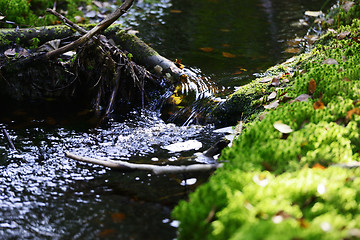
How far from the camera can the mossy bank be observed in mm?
1695

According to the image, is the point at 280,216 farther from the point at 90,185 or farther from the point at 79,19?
the point at 79,19

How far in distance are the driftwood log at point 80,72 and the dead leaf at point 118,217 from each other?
2026mm

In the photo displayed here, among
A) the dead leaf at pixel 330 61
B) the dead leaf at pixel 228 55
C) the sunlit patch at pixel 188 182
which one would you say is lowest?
the sunlit patch at pixel 188 182

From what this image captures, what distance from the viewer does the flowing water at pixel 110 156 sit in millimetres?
2396

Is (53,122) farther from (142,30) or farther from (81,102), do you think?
(142,30)

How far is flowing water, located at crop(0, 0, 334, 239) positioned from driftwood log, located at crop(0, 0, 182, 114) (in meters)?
0.26

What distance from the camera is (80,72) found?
464 cm

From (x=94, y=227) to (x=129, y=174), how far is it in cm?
71

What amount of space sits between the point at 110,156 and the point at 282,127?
155 cm

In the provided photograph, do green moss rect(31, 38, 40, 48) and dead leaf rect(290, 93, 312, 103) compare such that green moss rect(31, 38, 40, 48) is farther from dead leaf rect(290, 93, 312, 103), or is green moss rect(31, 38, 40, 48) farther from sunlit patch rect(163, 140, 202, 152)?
dead leaf rect(290, 93, 312, 103)

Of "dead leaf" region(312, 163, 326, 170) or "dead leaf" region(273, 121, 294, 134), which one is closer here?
"dead leaf" region(312, 163, 326, 170)

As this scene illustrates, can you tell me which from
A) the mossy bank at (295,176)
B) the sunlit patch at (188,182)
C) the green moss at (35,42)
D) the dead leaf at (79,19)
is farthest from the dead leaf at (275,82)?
the dead leaf at (79,19)

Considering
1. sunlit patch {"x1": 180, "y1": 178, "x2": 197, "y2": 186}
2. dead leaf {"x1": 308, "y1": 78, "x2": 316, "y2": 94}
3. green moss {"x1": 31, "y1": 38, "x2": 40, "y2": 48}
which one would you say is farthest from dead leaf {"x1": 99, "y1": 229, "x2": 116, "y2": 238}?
green moss {"x1": 31, "y1": 38, "x2": 40, "y2": 48}

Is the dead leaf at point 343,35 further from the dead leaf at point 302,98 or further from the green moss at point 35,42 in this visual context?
the green moss at point 35,42
